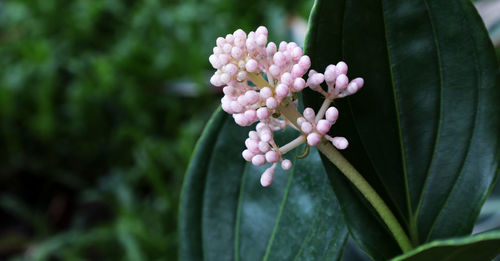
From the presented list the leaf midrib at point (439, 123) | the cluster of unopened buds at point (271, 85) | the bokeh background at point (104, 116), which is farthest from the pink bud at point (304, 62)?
the bokeh background at point (104, 116)

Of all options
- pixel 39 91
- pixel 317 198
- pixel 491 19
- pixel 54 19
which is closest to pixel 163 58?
pixel 39 91

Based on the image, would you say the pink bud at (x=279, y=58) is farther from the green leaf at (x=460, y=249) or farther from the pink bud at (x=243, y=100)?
the green leaf at (x=460, y=249)

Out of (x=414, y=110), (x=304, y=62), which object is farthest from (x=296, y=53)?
(x=414, y=110)

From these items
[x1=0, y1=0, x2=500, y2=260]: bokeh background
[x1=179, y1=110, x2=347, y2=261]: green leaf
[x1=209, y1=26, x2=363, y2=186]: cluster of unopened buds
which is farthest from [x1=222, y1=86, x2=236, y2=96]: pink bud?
[x1=0, y1=0, x2=500, y2=260]: bokeh background

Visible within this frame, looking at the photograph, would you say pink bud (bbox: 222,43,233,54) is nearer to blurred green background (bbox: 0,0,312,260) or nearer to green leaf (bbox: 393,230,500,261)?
green leaf (bbox: 393,230,500,261)

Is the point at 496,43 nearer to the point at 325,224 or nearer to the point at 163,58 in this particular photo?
the point at 325,224

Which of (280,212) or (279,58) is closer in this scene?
(279,58)

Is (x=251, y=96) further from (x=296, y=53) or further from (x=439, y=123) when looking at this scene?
(x=439, y=123)
